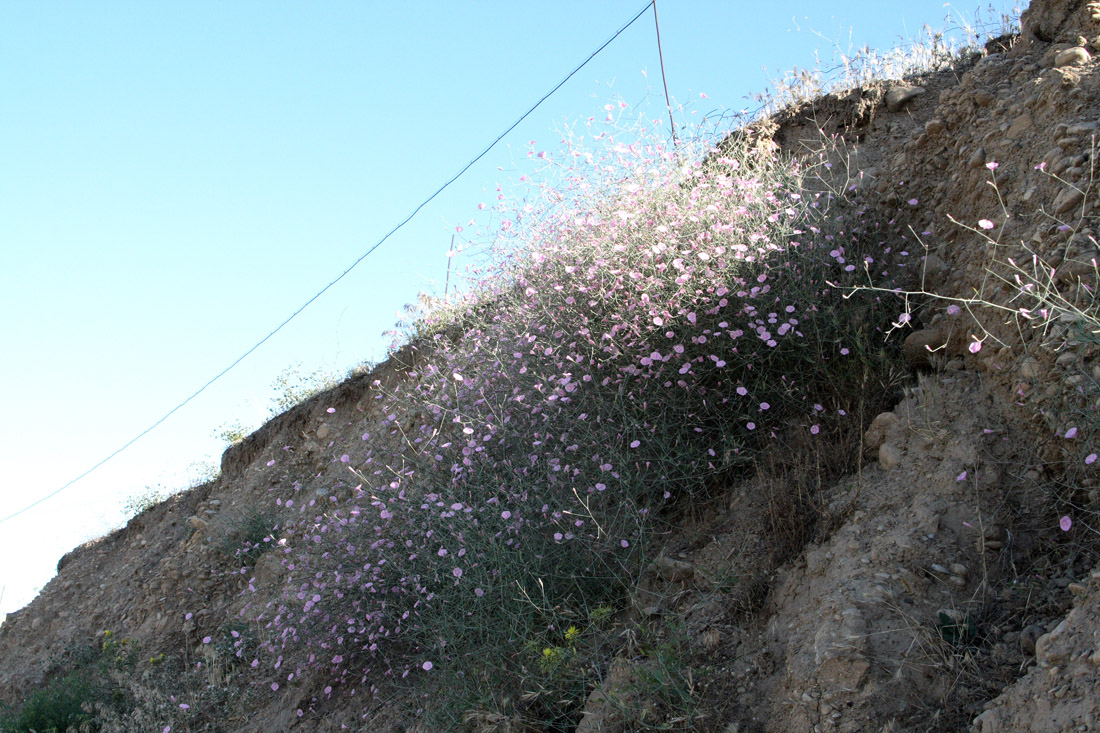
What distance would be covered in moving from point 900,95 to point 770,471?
3.67 m

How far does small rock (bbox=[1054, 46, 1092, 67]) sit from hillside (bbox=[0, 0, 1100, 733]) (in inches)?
0.8

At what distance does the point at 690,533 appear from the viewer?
4.24m

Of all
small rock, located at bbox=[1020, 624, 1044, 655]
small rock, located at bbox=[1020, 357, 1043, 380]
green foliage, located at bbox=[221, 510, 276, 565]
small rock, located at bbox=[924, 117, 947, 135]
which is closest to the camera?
small rock, located at bbox=[1020, 624, 1044, 655]

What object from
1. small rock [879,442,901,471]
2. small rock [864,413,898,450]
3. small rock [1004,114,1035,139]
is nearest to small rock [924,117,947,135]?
small rock [1004,114,1035,139]

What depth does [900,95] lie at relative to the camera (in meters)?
6.28

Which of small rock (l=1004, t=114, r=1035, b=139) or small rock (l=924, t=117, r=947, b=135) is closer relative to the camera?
small rock (l=1004, t=114, r=1035, b=139)

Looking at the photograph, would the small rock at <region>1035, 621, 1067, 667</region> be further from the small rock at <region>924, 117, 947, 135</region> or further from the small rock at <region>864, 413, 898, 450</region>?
the small rock at <region>924, 117, 947, 135</region>

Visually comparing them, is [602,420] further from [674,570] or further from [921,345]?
[921,345]

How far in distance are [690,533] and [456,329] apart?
4393 mm

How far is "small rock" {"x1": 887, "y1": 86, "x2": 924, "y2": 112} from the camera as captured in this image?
20.5 ft

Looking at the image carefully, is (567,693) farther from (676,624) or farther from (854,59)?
(854,59)

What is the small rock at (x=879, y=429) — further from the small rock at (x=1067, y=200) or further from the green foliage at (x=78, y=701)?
the green foliage at (x=78, y=701)

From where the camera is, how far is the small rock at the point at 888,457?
3.71m

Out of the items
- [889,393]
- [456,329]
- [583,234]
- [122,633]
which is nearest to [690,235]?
[583,234]
